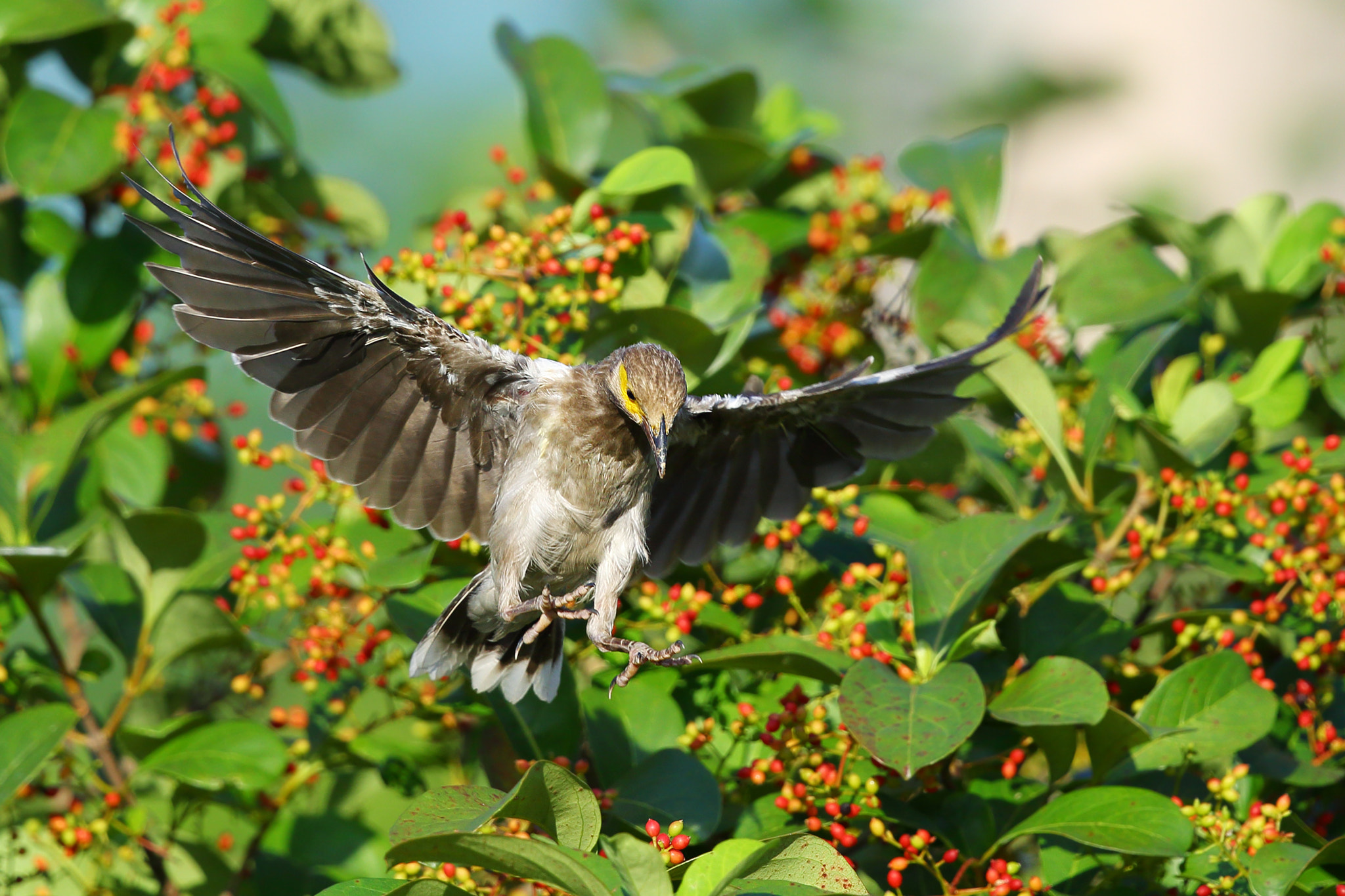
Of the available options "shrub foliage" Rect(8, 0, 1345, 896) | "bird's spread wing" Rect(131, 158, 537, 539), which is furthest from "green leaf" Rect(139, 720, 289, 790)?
"bird's spread wing" Rect(131, 158, 537, 539)

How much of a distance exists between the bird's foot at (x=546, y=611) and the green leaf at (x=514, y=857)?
0.95 meters

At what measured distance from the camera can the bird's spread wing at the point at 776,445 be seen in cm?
297

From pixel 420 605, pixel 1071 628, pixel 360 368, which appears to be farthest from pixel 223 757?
pixel 1071 628

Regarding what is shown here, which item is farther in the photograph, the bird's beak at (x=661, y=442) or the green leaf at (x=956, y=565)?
the bird's beak at (x=661, y=442)

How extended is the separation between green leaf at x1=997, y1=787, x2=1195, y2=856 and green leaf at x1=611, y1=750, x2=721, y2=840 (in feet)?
1.96

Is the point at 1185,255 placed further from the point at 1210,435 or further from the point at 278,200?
the point at 278,200

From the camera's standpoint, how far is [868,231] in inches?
149

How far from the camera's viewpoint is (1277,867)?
218cm

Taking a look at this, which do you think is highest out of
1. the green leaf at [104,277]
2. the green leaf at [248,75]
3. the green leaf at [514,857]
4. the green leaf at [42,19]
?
the green leaf at [42,19]

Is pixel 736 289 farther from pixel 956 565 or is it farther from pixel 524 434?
pixel 956 565

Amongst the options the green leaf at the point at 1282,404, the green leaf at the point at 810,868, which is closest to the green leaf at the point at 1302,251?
the green leaf at the point at 1282,404

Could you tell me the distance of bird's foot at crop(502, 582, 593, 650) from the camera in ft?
9.15

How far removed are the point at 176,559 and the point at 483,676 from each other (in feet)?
3.02

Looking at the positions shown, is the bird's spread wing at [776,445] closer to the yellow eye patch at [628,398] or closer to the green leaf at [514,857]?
the yellow eye patch at [628,398]
